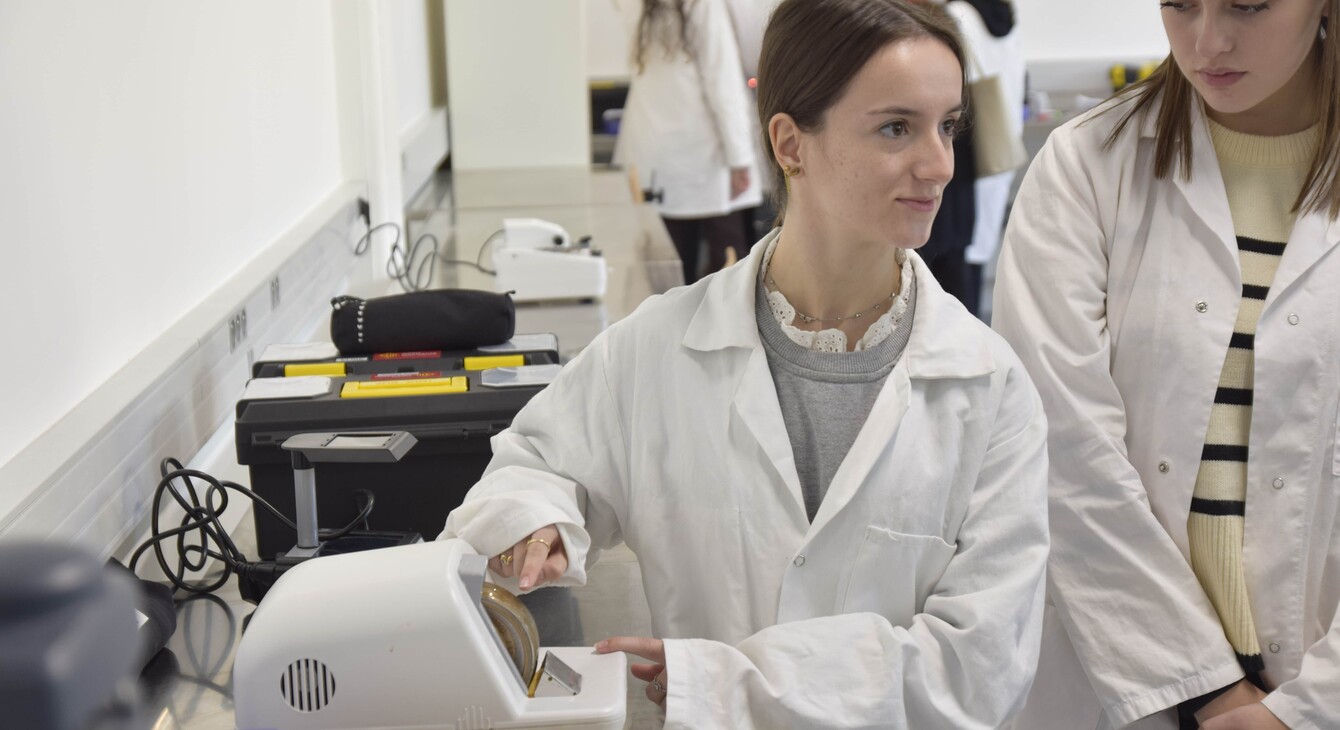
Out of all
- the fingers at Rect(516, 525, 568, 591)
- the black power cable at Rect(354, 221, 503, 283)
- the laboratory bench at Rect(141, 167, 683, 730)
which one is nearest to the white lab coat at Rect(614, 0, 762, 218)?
the laboratory bench at Rect(141, 167, 683, 730)

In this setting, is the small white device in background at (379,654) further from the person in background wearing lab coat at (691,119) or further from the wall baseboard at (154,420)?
the person in background wearing lab coat at (691,119)

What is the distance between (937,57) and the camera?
3.70ft

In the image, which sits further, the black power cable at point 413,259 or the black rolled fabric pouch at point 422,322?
the black power cable at point 413,259

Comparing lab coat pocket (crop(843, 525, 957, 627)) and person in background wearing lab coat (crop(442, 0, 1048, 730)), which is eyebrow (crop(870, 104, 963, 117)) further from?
lab coat pocket (crop(843, 525, 957, 627))

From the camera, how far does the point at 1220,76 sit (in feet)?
4.27

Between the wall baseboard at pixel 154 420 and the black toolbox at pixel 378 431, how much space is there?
0.40 ft

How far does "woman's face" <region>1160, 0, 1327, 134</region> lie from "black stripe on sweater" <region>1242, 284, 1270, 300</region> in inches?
7.8

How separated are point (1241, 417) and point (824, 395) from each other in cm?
52

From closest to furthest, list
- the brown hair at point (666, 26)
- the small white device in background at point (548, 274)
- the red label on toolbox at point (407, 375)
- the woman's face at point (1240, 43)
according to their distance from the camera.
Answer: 1. the woman's face at point (1240, 43)
2. the red label on toolbox at point (407, 375)
3. the small white device in background at point (548, 274)
4. the brown hair at point (666, 26)

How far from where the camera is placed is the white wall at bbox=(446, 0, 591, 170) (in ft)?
15.0

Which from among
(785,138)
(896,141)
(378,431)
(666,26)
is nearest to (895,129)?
(896,141)

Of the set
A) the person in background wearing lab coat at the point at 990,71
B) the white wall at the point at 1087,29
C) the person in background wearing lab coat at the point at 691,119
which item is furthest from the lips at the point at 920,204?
the white wall at the point at 1087,29

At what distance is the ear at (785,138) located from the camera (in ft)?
3.93

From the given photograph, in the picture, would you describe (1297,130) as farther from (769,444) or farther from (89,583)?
(89,583)
